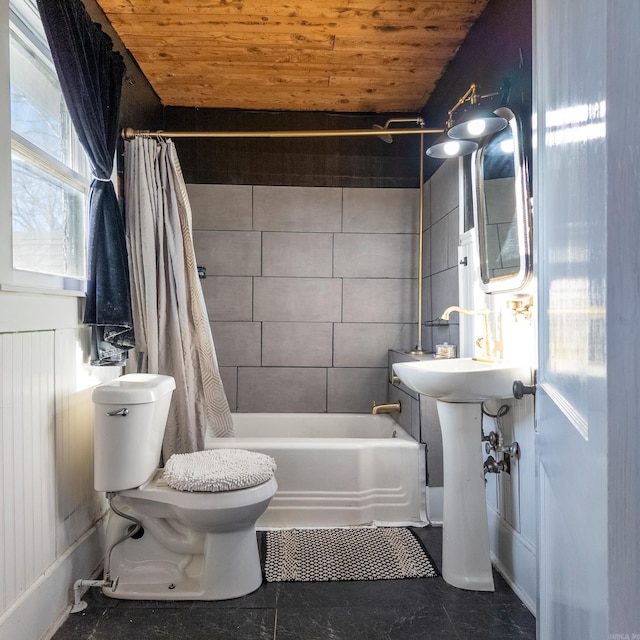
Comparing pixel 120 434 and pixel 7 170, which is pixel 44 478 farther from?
pixel 7 170

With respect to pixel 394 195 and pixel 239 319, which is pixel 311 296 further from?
pixel 394 195

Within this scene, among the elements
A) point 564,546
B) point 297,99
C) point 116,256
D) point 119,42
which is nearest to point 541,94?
point 564,546

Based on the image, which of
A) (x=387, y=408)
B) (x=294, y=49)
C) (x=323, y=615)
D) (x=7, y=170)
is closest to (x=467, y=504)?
(x=323, y=615)

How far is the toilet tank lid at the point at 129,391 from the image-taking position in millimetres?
1867

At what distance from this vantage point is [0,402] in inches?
57.3

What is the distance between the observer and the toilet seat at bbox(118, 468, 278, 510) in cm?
184

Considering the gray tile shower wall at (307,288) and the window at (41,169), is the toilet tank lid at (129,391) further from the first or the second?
the gray tile shower wall at (307,288)

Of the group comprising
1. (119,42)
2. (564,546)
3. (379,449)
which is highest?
(119,42)

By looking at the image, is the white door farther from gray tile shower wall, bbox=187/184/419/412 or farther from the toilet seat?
gray tile shower wall, bbox=187/184/419/412

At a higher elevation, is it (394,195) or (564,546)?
(394,195)

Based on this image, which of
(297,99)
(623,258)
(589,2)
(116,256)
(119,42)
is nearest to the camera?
(623,258)

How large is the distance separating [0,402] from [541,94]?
158 centimetres

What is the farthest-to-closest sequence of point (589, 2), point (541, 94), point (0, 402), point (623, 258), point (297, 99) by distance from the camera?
point (297, 99), point (0, 402), point (541, 94), point (589, 2), point (623, 258)

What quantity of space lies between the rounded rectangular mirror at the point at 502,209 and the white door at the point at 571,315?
0.97 meters
